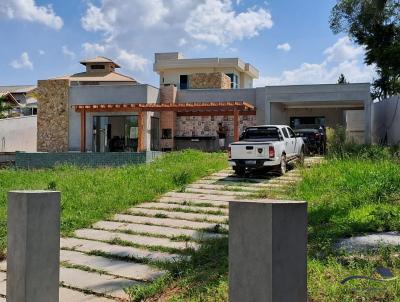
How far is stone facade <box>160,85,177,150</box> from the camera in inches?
1120

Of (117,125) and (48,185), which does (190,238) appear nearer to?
(48,185)

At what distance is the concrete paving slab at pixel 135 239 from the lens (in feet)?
26.1

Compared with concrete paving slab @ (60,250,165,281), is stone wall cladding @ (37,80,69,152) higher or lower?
higher

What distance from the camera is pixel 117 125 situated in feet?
93.5

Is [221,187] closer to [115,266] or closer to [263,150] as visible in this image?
[263,150]

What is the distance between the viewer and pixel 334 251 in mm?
6230

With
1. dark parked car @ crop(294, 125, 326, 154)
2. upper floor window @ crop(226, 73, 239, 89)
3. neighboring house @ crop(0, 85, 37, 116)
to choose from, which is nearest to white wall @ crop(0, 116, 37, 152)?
neighboring house @ crop(0, 85, 37, 116)

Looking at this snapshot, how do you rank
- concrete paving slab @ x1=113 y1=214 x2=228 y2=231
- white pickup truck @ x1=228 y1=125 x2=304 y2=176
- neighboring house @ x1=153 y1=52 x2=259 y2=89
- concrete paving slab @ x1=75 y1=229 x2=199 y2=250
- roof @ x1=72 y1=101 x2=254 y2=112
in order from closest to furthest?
concrete paving slab @ x1=75 y1=229 x2=199 y2=250
concrete paving slab @ x1=113 y1=214 x2=228 y2=231
white pickup truck @ x1=228 y1=125 x2=304 y2=176
roof @ x1=72 y1=101 x2=254 y2=112
neighboring house @ x1=153 y1=52 x2=259 y2=89

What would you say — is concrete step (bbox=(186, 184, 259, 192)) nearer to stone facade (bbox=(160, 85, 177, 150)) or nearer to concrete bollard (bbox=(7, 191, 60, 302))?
concrete bollard (bbox=(7, 191, 60, 302))

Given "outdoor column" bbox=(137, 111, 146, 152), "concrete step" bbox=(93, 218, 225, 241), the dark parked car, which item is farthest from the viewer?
"outdoor column" bbox=(137, 111, 146, 152)

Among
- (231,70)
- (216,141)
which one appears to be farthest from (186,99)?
(231,70)

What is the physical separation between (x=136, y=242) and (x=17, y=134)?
1151 inches

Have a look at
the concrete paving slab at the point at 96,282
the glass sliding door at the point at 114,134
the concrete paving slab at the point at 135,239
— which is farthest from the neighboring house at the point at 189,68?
the concrete paving slab at the point at 96,282

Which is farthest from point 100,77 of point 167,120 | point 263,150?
point 263,150
